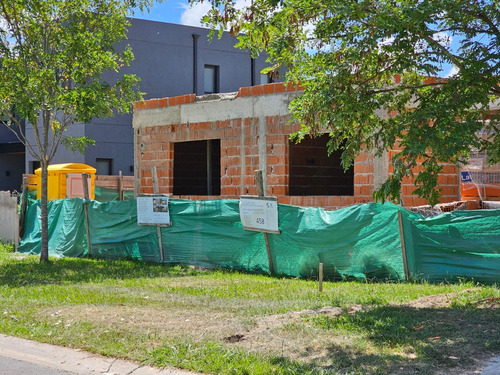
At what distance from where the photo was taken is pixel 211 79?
3525 cm

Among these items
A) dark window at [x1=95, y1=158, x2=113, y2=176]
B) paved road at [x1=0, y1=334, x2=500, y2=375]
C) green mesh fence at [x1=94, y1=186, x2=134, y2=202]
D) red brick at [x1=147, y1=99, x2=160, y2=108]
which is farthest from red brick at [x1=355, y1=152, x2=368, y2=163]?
dark window at [x1=95, y1=158, x2=113, y2=176]

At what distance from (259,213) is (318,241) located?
145 centimetres

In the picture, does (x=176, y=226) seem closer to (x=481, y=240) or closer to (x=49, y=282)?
(x=49, y=282)

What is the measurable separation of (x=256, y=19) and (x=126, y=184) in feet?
51.8

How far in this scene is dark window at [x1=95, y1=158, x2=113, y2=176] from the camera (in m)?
32.1

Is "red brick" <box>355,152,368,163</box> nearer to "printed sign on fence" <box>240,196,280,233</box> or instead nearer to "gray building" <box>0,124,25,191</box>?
"printed sign on fence" <box>240,196,280,233</box>

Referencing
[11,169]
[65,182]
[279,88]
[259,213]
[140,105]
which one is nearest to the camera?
[259,213]

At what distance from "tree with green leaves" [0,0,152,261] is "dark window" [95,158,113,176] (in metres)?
15.5

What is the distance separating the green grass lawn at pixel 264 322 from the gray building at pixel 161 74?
19.4m

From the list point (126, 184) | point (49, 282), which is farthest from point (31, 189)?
point (49, 282)

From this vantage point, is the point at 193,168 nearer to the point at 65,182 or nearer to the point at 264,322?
the point at 65,182

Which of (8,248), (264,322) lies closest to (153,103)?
(8,248)

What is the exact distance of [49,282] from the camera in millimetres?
13031

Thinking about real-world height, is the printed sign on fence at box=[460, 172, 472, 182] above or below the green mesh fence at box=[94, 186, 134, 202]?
above
